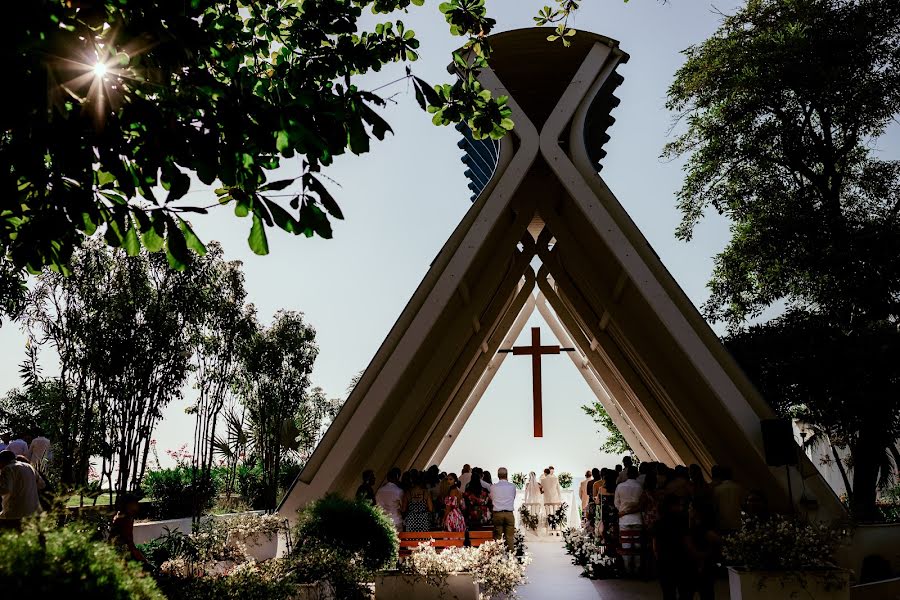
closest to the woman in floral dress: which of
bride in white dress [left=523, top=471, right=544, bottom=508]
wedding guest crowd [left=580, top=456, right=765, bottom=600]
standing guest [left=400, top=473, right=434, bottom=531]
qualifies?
standing guest [left=400, top=473, right=434, bottom=531]

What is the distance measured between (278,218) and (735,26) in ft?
48.3

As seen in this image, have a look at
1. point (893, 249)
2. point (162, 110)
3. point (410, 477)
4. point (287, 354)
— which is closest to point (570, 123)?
point (410, 477)

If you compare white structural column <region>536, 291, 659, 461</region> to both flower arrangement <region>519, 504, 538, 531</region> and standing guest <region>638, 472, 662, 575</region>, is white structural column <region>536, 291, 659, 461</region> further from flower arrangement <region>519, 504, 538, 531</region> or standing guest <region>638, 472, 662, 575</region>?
standing guest <region>638, 472, 662, 575</region>

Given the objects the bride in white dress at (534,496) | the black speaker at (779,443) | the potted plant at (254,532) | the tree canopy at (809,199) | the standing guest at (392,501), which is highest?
the tree canopy at (809,199)

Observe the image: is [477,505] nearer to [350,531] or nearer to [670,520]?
[350,531]

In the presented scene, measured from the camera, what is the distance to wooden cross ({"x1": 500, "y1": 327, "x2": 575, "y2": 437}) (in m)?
16.0

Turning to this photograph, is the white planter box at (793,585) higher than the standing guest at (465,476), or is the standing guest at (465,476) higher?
the standing guest at (465,476)

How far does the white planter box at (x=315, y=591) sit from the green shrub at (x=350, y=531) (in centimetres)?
60

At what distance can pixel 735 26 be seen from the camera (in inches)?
576

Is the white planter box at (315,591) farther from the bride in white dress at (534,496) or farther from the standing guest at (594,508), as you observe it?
the bride in white dress at (534,496)

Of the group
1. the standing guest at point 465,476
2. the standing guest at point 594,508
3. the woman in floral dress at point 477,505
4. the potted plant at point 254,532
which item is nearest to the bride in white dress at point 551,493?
the standing guest at point 594,508

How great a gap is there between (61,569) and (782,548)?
5.50 m

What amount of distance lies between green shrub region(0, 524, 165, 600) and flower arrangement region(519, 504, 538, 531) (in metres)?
16.3

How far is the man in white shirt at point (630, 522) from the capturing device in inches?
384
